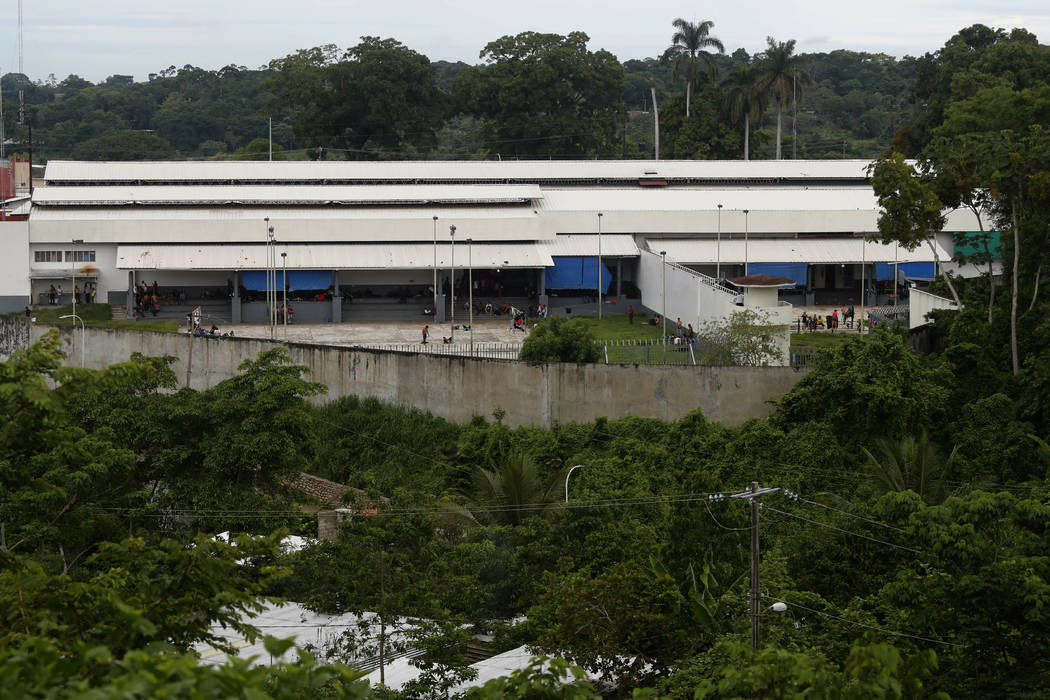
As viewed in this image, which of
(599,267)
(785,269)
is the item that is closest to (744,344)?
(599,267)

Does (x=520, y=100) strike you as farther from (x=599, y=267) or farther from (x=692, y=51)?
(x=599, y=267)

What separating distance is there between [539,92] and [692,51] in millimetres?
11326

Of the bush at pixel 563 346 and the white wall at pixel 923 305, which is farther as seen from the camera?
the white wall at pixel 923 305

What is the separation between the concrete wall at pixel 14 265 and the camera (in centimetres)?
5909

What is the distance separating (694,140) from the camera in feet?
295

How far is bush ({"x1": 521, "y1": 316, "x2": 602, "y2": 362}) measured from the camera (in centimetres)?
4200

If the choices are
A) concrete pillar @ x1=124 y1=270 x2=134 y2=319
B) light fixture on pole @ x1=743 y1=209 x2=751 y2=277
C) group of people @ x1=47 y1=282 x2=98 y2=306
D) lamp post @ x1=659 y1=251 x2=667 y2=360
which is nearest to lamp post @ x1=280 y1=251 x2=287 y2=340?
concrete pillar @ x1=124 y1=270 x2=134 y2=319

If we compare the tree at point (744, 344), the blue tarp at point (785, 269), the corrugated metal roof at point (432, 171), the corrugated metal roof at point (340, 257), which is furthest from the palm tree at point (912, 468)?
the corrugated metal roof at point (432, 171)

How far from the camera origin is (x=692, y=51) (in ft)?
304

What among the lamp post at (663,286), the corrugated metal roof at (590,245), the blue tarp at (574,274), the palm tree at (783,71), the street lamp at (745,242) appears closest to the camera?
the lamp post at (663,286)

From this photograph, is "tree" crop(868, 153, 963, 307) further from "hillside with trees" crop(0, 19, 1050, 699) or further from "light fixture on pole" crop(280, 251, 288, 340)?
"light fixture on pole" crop(280, 251, 288, 340)

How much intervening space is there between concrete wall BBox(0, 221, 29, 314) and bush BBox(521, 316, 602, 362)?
91.3 feet

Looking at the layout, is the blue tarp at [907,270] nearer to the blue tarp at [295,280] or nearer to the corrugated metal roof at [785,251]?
the corrugated metal roof at [785,251]

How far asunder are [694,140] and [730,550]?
66107mm
